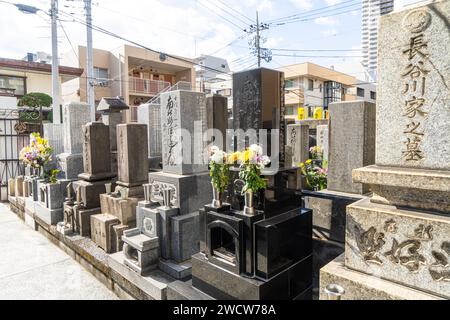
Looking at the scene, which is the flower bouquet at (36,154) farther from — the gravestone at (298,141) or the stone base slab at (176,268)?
the gravestone at (298,141)

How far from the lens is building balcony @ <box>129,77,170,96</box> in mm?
23922

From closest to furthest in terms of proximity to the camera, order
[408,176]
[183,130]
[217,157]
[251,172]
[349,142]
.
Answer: [408,176], [251,172], [217,157], [349,142], [183,130]

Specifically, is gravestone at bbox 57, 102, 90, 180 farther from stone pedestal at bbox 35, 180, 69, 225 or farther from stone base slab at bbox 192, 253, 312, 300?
stone base slab at bbox 192, 253, 312, 300

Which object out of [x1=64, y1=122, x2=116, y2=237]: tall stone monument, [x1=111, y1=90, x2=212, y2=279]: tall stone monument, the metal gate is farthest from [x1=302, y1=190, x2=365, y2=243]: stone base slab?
the metal gate

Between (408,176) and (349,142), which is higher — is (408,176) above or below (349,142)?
below

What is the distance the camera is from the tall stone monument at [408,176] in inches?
84.2

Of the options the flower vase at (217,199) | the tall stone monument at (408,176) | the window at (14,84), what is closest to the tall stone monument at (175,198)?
the flower vase at (217,199)

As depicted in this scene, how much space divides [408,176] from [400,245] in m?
0.56

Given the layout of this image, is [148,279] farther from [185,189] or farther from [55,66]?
[55,66]

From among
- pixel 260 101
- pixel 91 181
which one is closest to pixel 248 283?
pixel 260 101

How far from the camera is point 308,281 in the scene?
4.15m

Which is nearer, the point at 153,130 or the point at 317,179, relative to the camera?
the point at 317,179

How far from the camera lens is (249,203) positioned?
141 inches
